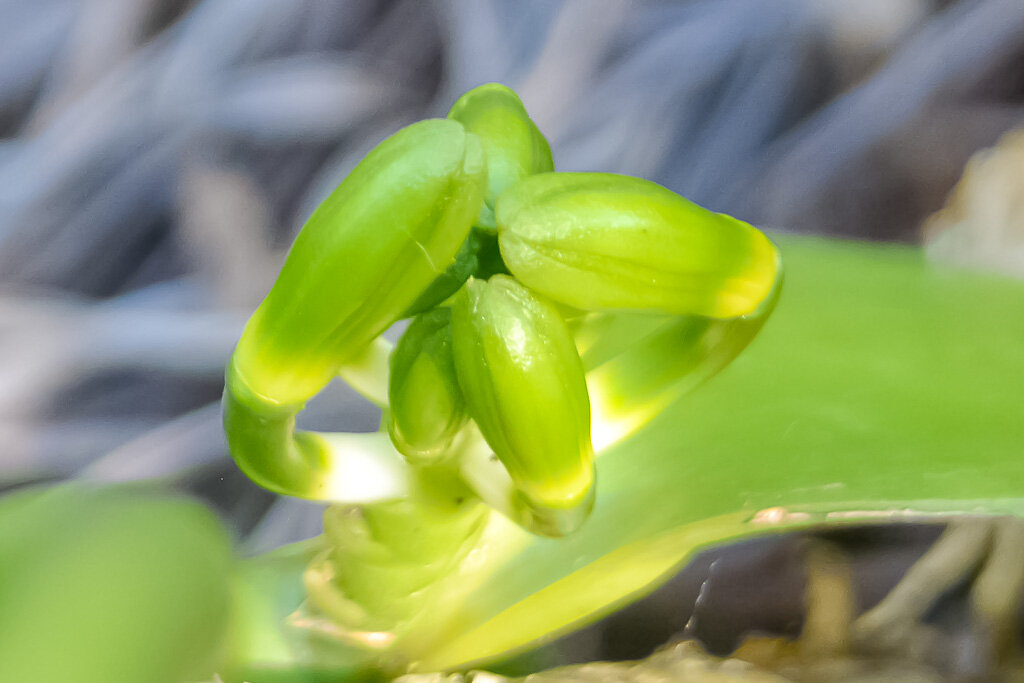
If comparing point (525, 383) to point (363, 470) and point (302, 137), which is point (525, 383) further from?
point (302, 137)

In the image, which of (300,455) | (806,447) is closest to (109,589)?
(300,455)

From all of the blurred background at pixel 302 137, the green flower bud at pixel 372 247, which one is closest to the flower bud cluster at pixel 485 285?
the green flower bud at pixel 372 247

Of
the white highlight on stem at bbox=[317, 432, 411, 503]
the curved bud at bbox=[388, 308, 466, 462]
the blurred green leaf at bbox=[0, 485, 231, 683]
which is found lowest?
the blurred green leaf at bbox=[0, 485, 231, 683]

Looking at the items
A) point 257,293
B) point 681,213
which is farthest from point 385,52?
point 681,213

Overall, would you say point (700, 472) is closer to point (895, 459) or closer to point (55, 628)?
point (895, 459)

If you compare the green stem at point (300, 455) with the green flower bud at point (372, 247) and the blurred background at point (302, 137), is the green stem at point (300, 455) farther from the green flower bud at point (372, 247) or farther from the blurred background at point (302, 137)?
the blurred background at point (302, 137)

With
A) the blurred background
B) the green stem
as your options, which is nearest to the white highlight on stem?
the green stem

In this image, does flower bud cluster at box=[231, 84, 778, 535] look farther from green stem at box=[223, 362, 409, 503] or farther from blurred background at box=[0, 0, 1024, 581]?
blurred background at box=[0, 0, 1024, 581]
